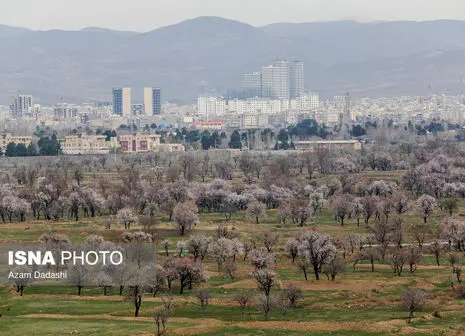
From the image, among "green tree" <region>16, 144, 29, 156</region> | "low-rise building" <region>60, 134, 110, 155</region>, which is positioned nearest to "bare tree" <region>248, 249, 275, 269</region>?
"green tree" <region>16, 144, 29, 156</region>

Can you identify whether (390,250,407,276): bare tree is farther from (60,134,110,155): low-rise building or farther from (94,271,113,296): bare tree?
(60,134,110,155): low-rise building

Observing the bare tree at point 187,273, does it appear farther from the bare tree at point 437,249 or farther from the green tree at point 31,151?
the green tree at point 31,151

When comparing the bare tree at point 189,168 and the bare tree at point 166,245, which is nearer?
the bare tree at point 166,245

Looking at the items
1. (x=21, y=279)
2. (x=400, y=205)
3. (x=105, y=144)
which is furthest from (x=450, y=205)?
(x=105, y=144)

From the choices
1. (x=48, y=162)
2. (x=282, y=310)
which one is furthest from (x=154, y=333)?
(x=48, y=162)

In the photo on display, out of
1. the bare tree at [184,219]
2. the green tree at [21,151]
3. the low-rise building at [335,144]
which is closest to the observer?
the bare tree at [184,219]

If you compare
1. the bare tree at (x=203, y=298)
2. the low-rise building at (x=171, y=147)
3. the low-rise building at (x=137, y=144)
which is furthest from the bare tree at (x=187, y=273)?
the low-rise building at (x=137, y=144)
